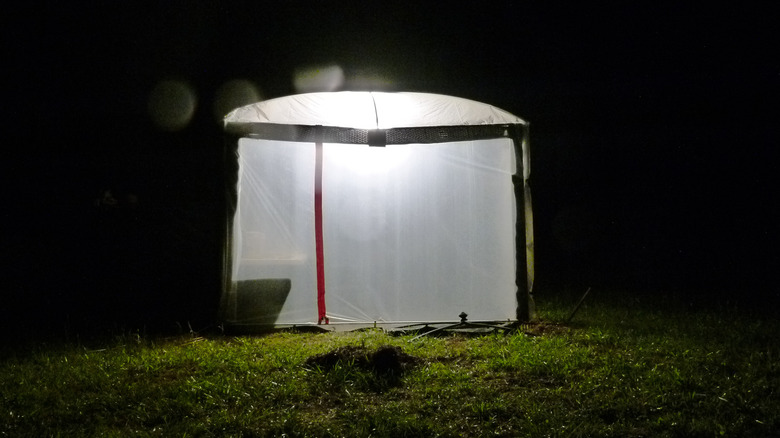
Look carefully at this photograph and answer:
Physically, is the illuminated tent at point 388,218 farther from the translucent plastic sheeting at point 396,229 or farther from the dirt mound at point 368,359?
the dirt mound at point 368,359

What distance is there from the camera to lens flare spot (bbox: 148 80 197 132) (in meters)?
11.3

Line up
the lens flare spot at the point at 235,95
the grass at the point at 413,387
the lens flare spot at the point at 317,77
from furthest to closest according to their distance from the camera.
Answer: the lens flare spot at the point at 317,77 → the lens flare spot at the point at 235,95 → the grass at the point at 413,387

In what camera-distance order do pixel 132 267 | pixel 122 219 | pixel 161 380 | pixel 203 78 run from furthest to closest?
pixel 203 78 → pixel 122 219 → pixel 132 267 → pixel 161 380

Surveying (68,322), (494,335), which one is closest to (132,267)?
(68,322)

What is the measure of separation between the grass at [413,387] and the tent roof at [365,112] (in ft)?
5.70

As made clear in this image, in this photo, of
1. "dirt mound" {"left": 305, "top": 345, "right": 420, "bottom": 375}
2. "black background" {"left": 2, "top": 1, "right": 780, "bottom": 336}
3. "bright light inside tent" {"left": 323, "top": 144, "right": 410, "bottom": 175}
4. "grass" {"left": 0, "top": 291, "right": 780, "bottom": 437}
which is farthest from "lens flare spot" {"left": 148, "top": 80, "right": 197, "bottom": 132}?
"dirt mound" {"left": 305, "top": 345, "right": 420, "bottom": 375}

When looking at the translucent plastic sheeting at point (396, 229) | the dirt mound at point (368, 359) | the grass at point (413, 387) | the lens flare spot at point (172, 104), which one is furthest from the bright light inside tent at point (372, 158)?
the lens flare spot at point (172, 104)

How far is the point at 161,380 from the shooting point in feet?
11.6

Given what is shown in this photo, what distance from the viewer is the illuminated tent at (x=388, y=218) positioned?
4.75 metres

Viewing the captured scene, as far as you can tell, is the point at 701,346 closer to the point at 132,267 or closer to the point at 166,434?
the point at 166,434

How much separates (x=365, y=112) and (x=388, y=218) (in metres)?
0.92

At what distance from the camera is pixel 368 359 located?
11.8 ft

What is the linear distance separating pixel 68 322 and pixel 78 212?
4.70 metres

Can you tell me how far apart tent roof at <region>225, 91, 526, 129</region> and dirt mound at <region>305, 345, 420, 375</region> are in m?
1.90
